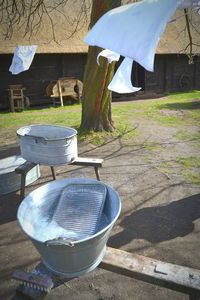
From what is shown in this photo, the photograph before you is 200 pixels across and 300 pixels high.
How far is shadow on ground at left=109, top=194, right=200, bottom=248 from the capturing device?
13.8 feet

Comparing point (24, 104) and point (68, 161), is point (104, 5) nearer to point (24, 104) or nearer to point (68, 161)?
point (68, 161)

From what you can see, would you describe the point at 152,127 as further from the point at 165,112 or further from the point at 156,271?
the point at 156,271

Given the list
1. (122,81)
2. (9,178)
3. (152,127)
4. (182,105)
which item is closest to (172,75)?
(182,105)

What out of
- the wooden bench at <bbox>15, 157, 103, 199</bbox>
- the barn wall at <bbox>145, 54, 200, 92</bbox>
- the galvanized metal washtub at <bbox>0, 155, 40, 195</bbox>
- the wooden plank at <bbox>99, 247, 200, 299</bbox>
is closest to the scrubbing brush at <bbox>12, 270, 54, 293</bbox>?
the wooden plank at <bbox>99, 247, 200, 299</bbox>

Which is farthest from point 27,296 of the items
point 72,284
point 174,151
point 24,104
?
point 24,104

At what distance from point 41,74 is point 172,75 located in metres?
8.93

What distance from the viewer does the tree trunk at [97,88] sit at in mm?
8375

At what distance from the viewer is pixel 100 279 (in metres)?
3.39

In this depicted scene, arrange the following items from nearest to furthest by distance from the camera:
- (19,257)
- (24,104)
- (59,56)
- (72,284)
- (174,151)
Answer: (72,284)
(19,257)
(174,151)
(24,104)
(59,56)

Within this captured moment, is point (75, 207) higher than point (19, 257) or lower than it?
higher

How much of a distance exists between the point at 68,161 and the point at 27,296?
2.64m

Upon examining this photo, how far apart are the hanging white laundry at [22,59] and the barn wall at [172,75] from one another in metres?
9.03

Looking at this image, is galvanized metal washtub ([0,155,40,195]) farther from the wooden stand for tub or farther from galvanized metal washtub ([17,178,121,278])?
the wooden stand for tub

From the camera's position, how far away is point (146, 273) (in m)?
2.70
